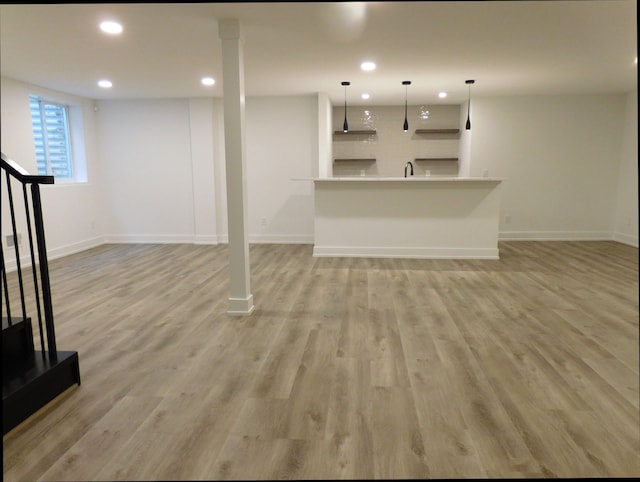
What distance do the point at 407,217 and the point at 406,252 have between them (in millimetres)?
452

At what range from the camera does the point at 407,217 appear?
5.59 m

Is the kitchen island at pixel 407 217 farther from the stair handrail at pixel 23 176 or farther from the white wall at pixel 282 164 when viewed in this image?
the stair handrail at pixel 23 176

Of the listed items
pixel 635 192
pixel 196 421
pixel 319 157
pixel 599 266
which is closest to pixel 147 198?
pixel 319 157

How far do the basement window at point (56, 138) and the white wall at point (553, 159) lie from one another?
598cm

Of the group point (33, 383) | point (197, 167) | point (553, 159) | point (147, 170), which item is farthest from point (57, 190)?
point (553, 159)

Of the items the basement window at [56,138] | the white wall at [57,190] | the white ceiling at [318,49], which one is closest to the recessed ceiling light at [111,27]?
the white ceiling at [318,49]

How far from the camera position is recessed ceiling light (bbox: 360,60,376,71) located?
434 centimetres

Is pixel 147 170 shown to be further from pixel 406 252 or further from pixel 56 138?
pixel 406 252

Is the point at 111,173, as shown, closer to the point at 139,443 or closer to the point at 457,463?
the point at 139,443

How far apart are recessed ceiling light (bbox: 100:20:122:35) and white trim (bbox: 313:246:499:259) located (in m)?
3.33

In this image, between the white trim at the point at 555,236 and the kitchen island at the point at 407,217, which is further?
the white trim at the point at 555,236

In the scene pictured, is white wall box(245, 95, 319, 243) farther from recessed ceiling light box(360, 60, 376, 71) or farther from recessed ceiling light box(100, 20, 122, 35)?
recessed ceiling light box(100, 20, 122, 35)

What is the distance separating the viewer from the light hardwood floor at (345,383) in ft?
5.63

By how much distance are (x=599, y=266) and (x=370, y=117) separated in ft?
13.1
